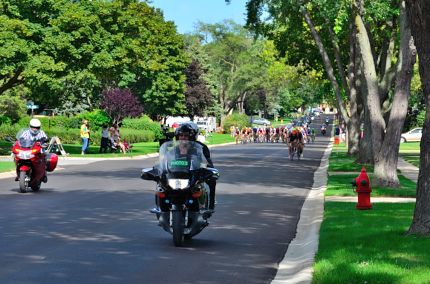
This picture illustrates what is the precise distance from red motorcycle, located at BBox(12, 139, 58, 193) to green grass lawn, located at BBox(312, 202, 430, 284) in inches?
327

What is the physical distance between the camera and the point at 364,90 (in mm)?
28875

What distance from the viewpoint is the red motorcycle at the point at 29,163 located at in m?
21.2

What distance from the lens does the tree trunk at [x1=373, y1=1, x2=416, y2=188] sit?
2180 centimetres

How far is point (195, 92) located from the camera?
4038 inches

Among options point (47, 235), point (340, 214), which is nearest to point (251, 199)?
point (340, 214)

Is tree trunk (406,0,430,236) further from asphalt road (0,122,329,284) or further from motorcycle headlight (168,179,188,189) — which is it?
motorcycle headlight (168,179,188,189)

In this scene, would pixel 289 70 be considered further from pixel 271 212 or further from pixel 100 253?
pixel 100 253

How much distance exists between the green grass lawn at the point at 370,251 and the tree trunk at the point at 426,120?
0.90ft

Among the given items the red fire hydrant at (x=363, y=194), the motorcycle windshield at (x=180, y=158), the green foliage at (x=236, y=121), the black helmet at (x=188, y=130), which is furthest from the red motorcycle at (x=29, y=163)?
the green foliage at (x=236, y=121)

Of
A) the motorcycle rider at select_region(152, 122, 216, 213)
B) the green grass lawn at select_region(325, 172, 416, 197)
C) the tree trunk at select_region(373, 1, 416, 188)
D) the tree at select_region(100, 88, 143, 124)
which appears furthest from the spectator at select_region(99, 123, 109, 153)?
the motorcycle rider at select_region(152, 122, 216, 213)

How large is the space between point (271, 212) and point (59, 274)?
882cm

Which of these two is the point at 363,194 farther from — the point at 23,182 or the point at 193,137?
the point at 23,182

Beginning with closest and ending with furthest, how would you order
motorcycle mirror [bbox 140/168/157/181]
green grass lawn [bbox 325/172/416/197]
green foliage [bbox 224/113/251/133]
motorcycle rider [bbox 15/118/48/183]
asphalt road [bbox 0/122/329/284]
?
asphalt road [bbox 0/122/329/284] < motorcycle mirror [bbox 140/168/157/181] < motorcycle rider [bbox 15/118/48/183] < green grass lawn [bbox 325/172/416/197] < green foliage [bbox 224/113/251/133]

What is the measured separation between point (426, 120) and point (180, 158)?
3.40 m
